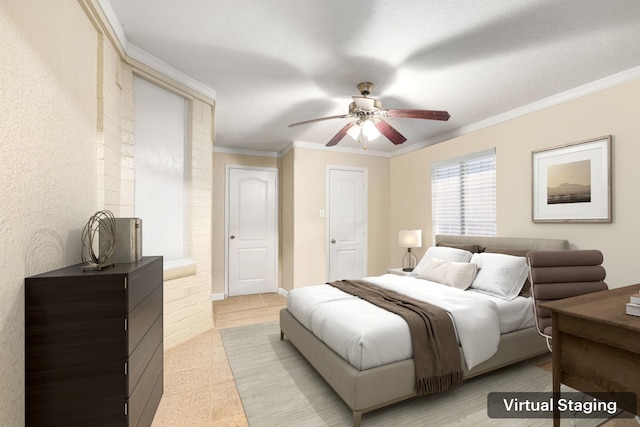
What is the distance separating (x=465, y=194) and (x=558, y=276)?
2147 millimetres

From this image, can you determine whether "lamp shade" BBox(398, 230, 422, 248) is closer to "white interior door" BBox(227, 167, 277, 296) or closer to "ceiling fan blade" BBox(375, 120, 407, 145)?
"ceiling fan blade" BBox(375, 120, 407, 145)

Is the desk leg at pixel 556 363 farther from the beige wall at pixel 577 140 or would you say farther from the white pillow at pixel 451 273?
the beige wall at pixel 577 140

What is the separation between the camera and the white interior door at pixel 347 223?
4.97 meters

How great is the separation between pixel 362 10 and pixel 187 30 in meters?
1.22

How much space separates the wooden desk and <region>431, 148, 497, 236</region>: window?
7.46ft

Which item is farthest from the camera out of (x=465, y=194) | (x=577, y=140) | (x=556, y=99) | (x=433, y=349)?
(x=465, y=194)

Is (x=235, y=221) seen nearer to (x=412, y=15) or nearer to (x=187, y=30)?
(x=187, y=30)

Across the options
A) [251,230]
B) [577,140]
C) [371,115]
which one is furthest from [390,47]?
[251,230]

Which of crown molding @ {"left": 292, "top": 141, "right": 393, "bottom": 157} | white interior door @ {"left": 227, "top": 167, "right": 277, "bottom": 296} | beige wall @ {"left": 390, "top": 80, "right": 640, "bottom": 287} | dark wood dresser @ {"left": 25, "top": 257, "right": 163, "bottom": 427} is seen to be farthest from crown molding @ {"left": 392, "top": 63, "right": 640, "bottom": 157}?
dark wood dresser @ {"left": 25, "top": 257, "right": 163, "bottom": 427}

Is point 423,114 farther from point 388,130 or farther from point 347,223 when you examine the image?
point 347,223

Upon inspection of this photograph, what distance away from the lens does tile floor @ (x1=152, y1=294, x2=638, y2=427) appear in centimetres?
183

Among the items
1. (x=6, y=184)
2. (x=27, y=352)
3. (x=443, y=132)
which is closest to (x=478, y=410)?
(x=27, y=352)

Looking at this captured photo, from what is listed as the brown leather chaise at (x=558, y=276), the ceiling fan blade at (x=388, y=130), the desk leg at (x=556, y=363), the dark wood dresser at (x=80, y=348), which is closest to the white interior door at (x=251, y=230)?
the ceiling fan blade at (x=388, y=130)

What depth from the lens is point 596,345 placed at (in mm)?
1379
